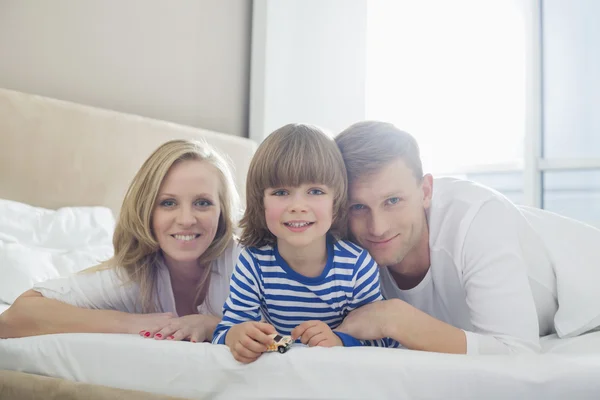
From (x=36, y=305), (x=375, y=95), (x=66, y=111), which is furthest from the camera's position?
(x=375, y=95)

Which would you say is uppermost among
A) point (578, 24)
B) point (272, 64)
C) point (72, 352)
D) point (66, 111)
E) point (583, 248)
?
point (578, 24)

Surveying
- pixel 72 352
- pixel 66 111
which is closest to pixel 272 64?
pixel 66 111

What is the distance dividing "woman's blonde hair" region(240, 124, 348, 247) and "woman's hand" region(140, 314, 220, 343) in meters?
0.25

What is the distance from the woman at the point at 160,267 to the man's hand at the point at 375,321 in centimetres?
35

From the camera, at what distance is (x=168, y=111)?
118 inches

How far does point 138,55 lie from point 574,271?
83.9 inches

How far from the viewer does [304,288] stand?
127cm

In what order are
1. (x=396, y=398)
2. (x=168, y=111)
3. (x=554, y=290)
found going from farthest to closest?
(x=168, y=111) < (x=554, y=290) < (x=396, y=398)

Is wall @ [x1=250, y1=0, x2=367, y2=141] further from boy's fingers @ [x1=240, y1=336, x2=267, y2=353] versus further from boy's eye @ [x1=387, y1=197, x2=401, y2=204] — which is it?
boy's fingers @ [x1=240, y1=336, x2=267, y2=353]

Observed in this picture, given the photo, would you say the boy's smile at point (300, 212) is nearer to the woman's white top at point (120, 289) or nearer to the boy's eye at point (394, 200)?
the boy's eye at point (394, 200)

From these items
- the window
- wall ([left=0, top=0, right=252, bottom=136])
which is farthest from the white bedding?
the window

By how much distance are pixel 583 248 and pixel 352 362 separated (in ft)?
2.95

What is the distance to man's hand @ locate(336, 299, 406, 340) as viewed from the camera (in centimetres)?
110

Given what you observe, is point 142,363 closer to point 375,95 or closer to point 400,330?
point 400,330
